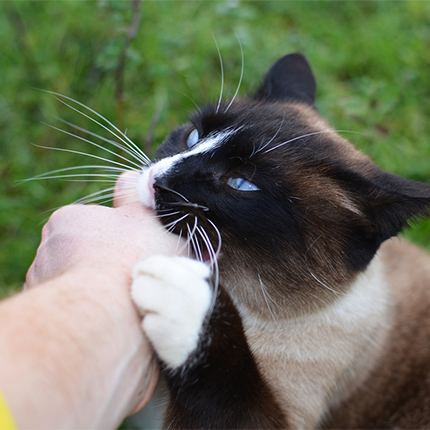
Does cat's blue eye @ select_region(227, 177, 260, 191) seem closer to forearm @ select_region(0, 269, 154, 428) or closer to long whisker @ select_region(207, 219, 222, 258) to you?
long whisker @ select_region(207, 219, 222, 258)

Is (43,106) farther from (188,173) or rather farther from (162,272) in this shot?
(162,272)

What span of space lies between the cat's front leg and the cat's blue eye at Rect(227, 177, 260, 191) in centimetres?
42

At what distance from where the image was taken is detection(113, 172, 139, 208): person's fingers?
7.04 ft

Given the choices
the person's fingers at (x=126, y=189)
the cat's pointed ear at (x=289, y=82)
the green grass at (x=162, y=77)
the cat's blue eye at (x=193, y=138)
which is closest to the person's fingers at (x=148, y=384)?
the person's fingers at (x=126, y=189)

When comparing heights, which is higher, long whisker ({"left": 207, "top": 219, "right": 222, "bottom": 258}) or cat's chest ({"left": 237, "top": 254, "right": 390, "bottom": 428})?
long whisker ({"left": 207, "top": 219, "right": 222, "bottom": 258})

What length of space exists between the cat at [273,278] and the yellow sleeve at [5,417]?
1.86 feet

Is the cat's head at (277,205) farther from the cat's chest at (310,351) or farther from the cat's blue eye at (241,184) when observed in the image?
the cat's chest at (310,351)

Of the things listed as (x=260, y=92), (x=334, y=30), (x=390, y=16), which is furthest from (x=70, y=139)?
(x=390, y=16)

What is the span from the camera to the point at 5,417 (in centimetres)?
114

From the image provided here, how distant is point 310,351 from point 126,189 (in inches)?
48.1

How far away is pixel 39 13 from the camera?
4.58 metres

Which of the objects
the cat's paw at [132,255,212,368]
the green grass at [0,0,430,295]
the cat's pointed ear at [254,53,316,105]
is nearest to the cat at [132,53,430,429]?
the cat's paw at [132,255,212,368]

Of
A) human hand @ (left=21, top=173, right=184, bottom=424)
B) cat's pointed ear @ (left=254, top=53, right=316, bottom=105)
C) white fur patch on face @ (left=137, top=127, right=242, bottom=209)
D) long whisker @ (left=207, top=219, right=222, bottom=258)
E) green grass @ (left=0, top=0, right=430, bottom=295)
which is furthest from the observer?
green grass @ (left=0, top=0, right=430, bottom=295)

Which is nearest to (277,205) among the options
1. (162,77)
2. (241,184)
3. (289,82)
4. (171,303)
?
(241,184)
